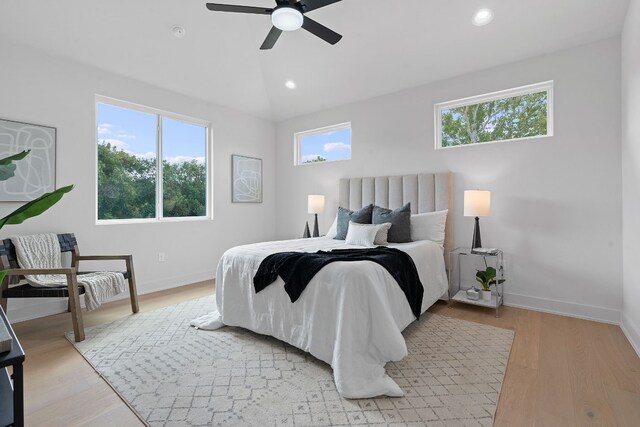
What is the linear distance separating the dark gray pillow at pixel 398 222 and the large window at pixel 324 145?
1.58 metres

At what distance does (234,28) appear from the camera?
12.4 feet

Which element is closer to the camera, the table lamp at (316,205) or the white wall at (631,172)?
the white wall at (631,172)

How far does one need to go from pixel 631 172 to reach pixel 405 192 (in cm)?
207

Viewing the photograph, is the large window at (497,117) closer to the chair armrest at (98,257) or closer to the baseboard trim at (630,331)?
the baseboard trim at (630,331)

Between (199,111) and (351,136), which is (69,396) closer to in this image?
(199,111)

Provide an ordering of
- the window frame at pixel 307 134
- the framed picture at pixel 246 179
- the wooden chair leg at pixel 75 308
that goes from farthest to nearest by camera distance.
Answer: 1. the framed picture at pixel 246 179
2. the window frame at pixel 307 134
3. the wooden chair leg at pixel 75 308

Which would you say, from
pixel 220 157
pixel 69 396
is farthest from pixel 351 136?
pixel 69 396

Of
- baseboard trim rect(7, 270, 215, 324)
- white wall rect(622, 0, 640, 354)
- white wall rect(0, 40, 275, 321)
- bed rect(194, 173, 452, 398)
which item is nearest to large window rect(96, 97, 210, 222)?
white wall rect(0, 40, 275, 321)

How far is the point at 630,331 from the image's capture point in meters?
2.55

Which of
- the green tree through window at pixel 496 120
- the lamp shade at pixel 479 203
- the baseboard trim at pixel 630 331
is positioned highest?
the green tree through window at pixel 496 120

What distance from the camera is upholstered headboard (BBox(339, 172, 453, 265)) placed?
147 inches

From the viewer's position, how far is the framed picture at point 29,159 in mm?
2934

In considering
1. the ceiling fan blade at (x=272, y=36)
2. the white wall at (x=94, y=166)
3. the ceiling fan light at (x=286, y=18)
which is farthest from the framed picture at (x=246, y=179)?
A: the ceiling fan light at (x=286, y=18)

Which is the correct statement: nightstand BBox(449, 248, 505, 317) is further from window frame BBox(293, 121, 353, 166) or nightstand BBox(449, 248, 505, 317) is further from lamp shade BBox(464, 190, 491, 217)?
window frame BBox(293, 121, 353, 166)
